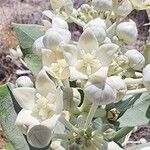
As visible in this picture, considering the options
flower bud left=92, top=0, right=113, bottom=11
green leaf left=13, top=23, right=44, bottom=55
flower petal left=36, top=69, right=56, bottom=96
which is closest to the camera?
flower petal left=36, top=69, right=56, bottom=96

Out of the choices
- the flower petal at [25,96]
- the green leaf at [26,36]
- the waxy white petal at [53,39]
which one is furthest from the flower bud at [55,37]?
the green leaf at [26,36]

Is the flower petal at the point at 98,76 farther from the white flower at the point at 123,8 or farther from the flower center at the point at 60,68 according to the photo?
the white flower at the point at 123,8

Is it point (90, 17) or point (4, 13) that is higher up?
point (90, 17)

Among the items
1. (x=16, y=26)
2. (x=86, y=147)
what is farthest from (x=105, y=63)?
(x=16, y=26)

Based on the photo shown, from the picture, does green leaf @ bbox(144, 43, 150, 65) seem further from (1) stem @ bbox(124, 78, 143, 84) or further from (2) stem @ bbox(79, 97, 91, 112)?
(2) stem @ bbox(79, 97, 91, 112)

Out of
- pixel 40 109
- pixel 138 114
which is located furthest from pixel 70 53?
pixel 138 114

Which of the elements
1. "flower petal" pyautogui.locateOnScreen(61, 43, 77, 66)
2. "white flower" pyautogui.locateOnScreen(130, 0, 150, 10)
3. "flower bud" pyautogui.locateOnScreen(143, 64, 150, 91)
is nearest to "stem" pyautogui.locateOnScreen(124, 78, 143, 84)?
"flower bud" pyautogui.locateOnScreen(143, 64, 150, 91)

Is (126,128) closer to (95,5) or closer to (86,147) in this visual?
(86,147)
